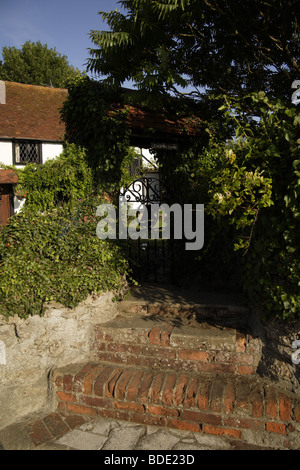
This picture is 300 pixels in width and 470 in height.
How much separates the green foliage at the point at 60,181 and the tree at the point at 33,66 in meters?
22.5

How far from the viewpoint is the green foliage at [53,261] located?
318 cm

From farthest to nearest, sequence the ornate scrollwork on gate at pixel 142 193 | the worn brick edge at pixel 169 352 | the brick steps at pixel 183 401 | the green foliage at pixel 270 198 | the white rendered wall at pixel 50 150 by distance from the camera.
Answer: the white rendered wall at pixel 50 150 → the ornate scrollwork on gate at pixel 142 193 → the worn brick edge at pixel 169 352 → the brick steps at pixel 183 401 → the green foliage at pixel 270 198

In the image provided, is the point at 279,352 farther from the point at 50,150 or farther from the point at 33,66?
the point at 33,66

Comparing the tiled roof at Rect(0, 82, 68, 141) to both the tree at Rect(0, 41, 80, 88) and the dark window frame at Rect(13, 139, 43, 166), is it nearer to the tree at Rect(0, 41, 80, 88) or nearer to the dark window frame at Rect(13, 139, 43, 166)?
the dark window frame at Rect(13, 139, 43, 166)

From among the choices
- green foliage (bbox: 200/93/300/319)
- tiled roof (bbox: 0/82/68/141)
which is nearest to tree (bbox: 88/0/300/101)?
green foliage (bbox: 200/93/300/319)

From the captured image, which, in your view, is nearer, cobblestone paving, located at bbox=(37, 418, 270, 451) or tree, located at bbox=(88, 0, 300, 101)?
cobblestone paving, located at bbox=(37, 418, 270, 451)

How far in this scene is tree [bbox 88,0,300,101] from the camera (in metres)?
4.27

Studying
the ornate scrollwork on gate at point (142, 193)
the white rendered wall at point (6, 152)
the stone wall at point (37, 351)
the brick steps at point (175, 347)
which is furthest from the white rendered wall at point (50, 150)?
the brick steps at point (175, 347)

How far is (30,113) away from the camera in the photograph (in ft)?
50.8

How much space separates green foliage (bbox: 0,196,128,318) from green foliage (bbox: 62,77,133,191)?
2.50 feet

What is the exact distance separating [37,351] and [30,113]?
1477 cm

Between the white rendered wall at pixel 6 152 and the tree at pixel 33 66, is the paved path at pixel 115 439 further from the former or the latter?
the tree at pixel 33 66

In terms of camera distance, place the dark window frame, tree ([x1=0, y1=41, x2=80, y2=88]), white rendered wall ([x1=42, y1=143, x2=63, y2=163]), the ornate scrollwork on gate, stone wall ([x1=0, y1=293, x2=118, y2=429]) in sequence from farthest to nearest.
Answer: tree ([x1=0, y1=41, x2=80, y2=88]) < white rendered wall ([x1=42, y1=143, x2=63, y2=163]) < the dark window frame < the ornate scrollwork on gate < stone wall ([x1=0, y1=293, x2=118, y2=429])

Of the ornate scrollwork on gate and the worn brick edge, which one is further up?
the ornate scrollwork on gate
